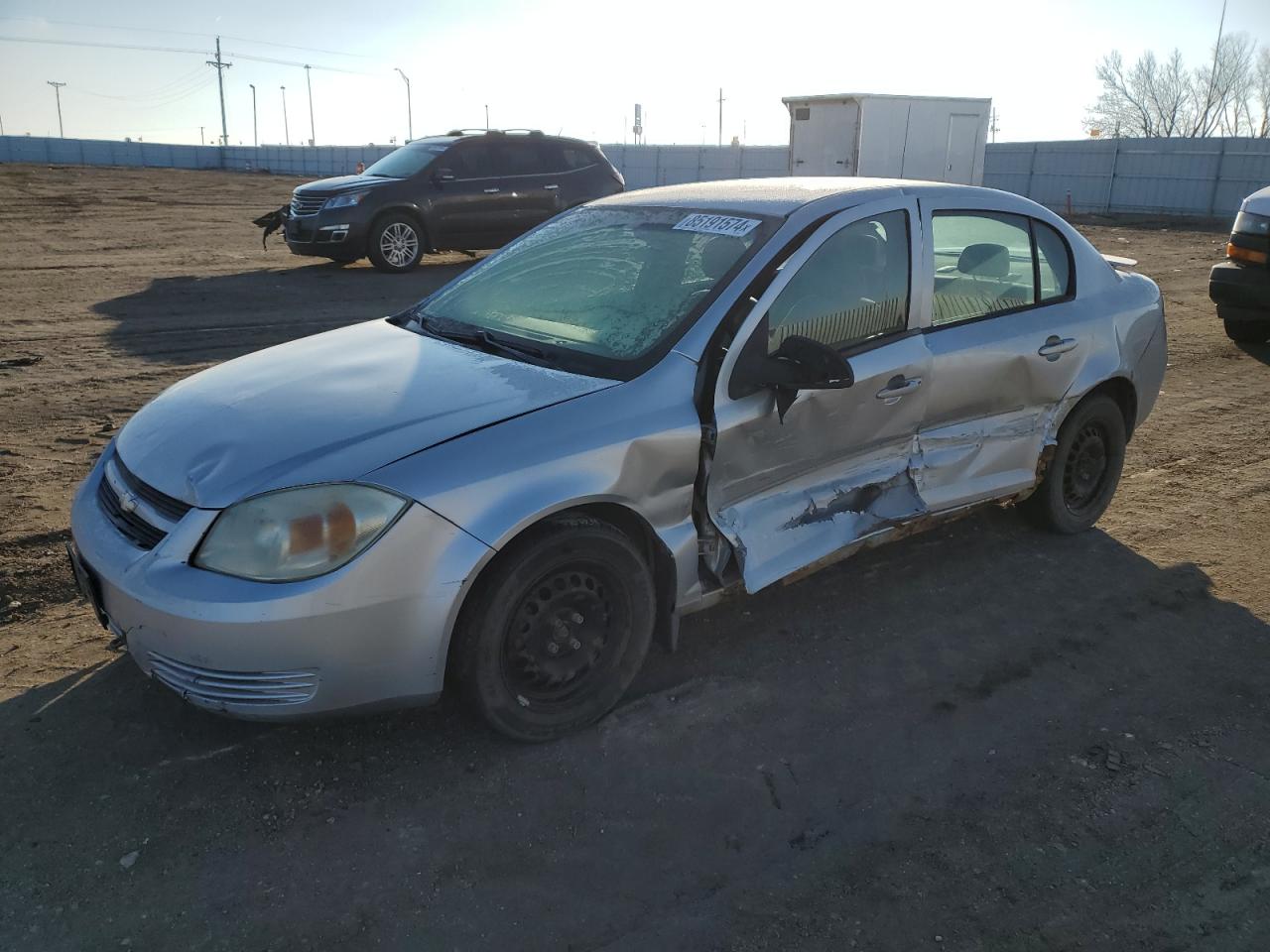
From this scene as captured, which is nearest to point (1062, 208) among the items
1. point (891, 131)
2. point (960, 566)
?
point (891, 131)

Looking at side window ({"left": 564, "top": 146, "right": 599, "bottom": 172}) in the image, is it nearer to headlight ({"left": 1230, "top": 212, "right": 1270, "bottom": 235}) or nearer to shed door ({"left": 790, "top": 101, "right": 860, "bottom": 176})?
shed door ({"left": 790, "top": 101, "right": 860, "bottom": 176})

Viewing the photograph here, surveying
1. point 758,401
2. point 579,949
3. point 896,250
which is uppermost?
point 896,250

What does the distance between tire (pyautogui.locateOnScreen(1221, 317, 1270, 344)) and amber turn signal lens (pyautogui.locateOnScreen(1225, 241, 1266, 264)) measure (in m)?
0.76

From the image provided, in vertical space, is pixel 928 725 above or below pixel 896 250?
below

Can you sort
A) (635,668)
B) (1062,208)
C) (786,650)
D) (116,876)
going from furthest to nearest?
(1062,208)
(786,650)
(635,668)
(116,876)

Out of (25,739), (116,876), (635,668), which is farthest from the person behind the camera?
(635,668)

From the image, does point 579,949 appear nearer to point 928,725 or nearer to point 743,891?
point 743,891

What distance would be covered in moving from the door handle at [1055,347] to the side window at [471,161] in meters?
11.0

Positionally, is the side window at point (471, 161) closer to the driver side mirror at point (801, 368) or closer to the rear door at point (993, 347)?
the rear door at point (993, 347)

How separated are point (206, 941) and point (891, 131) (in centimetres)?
1957

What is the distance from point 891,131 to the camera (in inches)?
765

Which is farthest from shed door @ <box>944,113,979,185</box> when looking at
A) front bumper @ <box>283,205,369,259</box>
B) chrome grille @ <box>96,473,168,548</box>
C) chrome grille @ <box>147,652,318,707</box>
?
chrome grille @ <box>147,652,318,707</box>

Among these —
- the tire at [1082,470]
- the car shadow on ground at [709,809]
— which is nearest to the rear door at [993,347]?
the tire at [1082,470]

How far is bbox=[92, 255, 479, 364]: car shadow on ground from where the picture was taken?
8.95m
